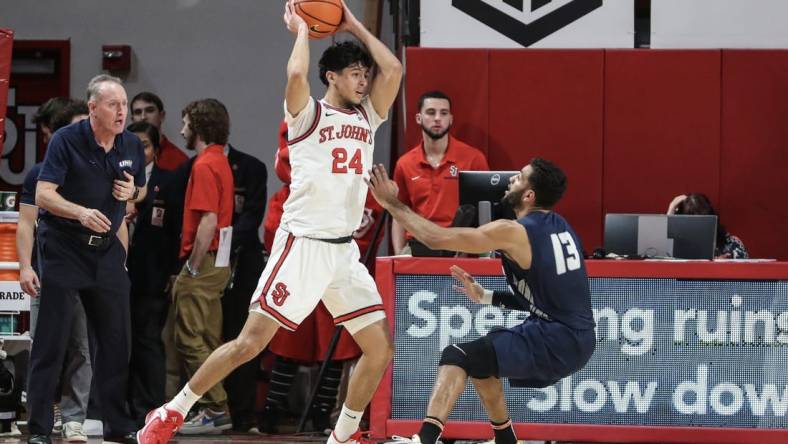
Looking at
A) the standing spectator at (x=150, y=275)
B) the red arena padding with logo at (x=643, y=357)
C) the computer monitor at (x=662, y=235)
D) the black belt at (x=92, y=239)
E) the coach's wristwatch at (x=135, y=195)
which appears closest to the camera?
the black belt at (x=92, y=239)

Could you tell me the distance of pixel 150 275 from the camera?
28.3 ft

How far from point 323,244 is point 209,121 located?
2598 millimetres

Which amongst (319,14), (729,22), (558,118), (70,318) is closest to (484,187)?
(319,14)

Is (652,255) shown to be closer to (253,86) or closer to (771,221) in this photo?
(771,221)

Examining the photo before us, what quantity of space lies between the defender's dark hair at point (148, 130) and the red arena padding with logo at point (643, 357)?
2.41 metres

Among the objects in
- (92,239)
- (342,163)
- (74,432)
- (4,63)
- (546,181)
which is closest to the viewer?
(546,181)

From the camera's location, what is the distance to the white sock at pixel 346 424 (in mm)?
6566

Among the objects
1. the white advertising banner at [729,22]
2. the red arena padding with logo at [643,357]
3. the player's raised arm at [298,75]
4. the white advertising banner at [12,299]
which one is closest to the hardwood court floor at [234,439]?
the red arena padding with logo at [643,357]

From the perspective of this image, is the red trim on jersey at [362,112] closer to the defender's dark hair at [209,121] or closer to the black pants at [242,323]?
the defender's dark hair at [209,121]

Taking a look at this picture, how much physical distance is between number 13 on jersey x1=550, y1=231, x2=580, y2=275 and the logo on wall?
3.99 metres

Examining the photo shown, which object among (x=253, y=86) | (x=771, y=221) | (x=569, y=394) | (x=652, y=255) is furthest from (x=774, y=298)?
(x=253, y=86)

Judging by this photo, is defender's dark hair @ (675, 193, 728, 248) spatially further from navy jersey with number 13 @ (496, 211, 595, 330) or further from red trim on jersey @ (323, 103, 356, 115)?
red trim on jersey @ (323, 103, 356, 115)

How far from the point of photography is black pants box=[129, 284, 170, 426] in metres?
8.24

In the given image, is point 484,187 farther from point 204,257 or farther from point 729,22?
point 729,22
